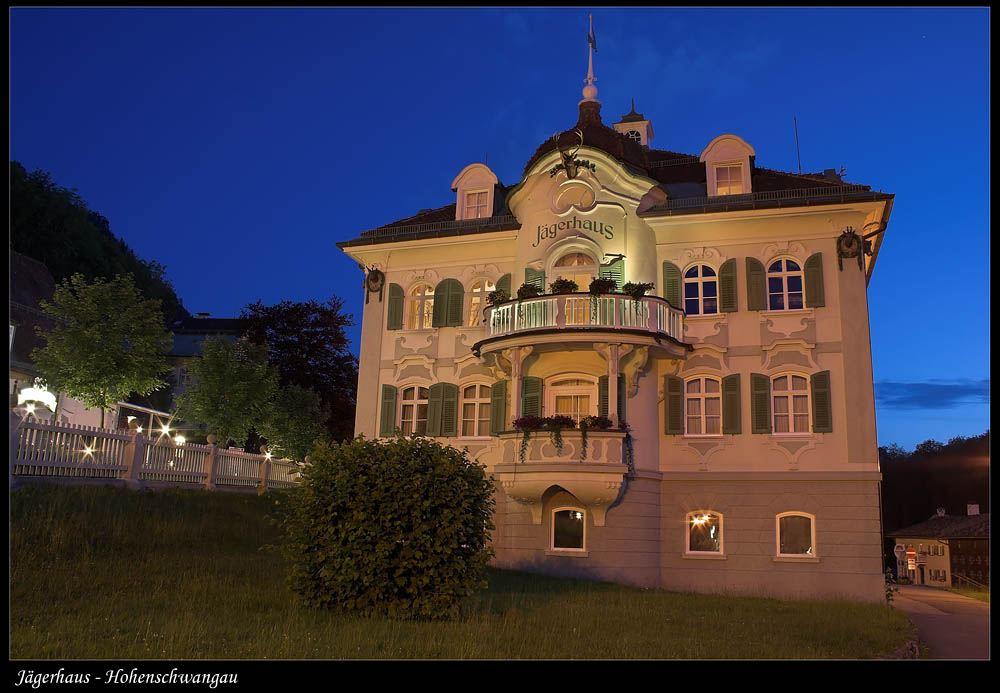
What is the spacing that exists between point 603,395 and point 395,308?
749 cm

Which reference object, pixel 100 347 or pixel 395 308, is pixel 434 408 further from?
pixel 100 347

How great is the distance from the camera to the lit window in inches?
912

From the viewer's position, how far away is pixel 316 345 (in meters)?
39.7

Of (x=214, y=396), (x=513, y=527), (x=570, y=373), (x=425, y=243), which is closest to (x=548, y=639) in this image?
(x=513, y=527)

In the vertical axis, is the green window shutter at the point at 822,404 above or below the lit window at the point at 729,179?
below

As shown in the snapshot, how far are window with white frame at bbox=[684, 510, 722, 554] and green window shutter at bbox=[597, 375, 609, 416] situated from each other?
3.47m

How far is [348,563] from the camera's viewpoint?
11.3 m

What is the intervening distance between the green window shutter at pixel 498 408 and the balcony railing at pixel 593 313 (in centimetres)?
218

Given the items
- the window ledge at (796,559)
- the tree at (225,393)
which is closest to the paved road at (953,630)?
the window ledge at (796,559)

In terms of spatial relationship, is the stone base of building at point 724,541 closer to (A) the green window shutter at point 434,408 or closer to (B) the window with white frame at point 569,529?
(B) the window with white frame at point 569,529

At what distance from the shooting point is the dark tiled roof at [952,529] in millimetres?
52175

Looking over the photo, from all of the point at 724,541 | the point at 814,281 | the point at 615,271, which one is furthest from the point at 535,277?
the point at 724,541

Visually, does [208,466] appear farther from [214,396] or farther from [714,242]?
[714,242]

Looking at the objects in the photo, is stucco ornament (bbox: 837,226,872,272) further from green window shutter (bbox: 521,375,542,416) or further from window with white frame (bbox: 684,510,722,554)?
green window shutter (bbox: 521,375,542,416)
